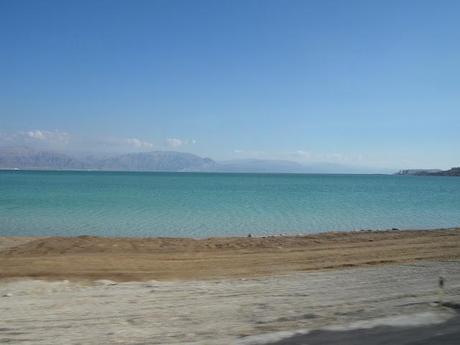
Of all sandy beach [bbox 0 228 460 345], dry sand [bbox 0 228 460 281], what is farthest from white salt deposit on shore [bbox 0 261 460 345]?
dry sand [bbox 0 228 460 281]

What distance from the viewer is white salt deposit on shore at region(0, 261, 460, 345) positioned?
8.98 metres

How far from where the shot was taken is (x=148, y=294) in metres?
12.2

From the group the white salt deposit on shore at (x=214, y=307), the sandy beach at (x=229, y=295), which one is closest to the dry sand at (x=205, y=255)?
the sandy beach at (x=229, y=295)

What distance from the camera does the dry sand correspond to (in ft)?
51.3

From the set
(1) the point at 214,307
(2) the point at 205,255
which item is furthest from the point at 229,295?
(2) the point at 205,255

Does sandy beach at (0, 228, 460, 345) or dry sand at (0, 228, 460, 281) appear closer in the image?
sandy beach at (0, 228, 460, 345)

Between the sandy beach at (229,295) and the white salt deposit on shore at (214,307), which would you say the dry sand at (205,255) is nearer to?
the sandy beach at (229,295)

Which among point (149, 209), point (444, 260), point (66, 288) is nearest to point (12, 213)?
point (149, 209)

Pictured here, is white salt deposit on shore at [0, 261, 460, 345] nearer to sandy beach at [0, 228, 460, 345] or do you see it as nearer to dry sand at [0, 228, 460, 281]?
sandy beach at [0, 228, 460, 345]

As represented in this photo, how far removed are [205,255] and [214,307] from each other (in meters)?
8.84

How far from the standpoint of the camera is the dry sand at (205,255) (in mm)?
15648

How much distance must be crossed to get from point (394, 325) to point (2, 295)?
8.80 metres

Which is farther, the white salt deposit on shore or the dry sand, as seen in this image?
the dry sand

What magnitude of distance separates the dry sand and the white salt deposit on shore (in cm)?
151
